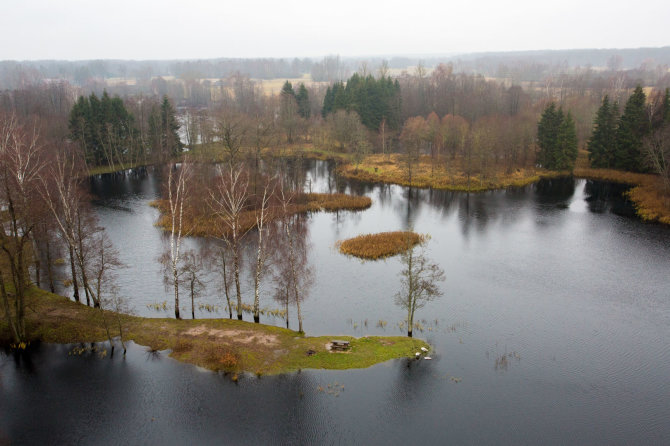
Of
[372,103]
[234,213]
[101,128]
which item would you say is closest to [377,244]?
[234,213]

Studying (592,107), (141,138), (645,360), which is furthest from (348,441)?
(592,107)

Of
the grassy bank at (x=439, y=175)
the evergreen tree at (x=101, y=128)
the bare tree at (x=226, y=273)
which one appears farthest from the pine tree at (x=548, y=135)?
the evergreen tree at (x=101, y=128)

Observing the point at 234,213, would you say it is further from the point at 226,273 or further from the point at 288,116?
the point at 288,116

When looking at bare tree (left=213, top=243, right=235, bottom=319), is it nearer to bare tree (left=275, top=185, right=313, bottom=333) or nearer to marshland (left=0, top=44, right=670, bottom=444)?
marshland (left=0, top=44, right=670, bottom=444)

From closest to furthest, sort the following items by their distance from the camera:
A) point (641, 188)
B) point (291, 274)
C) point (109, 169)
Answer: point (291, 274)
point (641, 188)
point (109, 169)

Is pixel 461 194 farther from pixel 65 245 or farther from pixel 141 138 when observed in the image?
pixel 141 138

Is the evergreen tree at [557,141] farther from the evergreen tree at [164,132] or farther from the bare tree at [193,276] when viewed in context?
the evergreen tree at [164,132]

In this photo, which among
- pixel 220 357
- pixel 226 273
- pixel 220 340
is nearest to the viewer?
pixel 220 357
